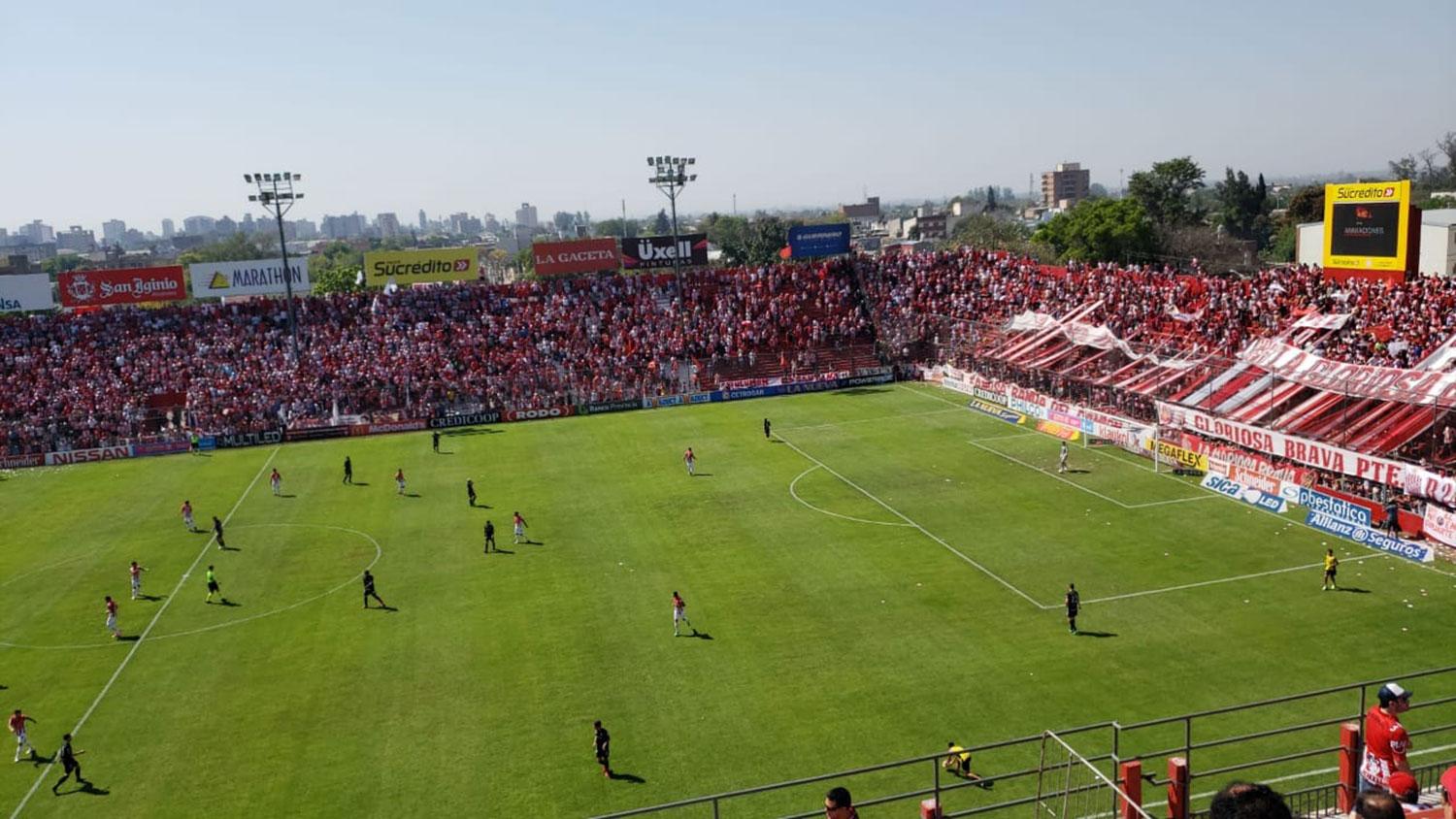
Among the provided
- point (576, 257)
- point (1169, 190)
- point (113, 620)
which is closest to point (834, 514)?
point (113, 620)

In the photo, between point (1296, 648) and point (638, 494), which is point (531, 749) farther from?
point (638, 494)

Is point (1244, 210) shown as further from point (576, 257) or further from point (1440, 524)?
point (1440, 524)

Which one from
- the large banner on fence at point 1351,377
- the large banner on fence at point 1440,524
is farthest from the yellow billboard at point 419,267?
the large banner on fence at point 1440,524

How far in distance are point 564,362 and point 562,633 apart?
37.0 m

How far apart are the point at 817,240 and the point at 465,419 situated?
29564 mm

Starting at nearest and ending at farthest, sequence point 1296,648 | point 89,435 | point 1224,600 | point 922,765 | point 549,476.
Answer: point 922,765 < point 1296,648 < point 1224,600 < point 549,476 < point 89,435

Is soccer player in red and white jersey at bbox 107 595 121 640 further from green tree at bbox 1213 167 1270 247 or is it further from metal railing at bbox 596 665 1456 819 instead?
green tree at bbox 1213 167 1270 247

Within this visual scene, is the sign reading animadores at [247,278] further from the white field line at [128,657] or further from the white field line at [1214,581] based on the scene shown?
the white field line at [1214,581]

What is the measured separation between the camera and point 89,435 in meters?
53.8

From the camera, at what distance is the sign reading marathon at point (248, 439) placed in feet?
178

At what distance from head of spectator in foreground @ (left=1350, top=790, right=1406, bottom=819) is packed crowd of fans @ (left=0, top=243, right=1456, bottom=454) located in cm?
4237

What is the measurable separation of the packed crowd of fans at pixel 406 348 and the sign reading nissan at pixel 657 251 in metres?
1.23

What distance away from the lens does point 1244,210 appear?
11988cm

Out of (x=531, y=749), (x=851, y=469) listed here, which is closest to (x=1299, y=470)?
(x=851, y=469)
